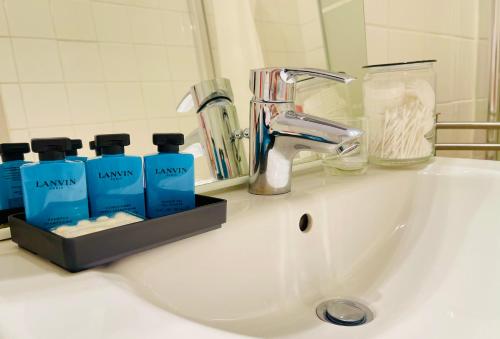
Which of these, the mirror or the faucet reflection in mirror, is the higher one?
the mirror

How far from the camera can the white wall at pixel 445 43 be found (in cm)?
88

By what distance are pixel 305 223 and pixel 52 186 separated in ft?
1.04

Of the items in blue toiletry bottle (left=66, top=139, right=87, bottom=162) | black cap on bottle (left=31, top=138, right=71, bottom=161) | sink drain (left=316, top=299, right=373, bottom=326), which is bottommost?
sink drain (left=316, top=299, right=373, bottom=326)

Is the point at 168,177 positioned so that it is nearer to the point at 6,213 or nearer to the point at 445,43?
the point at 6,213

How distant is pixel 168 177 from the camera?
388mm

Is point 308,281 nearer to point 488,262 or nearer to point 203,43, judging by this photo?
point 488,262

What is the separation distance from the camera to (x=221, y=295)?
1.34 ft

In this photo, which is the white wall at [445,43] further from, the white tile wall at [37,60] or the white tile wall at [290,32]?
the white tile wall at [37,60]

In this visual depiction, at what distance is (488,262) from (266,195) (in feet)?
0.99

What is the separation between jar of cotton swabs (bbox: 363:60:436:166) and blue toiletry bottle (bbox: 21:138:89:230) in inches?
19.4

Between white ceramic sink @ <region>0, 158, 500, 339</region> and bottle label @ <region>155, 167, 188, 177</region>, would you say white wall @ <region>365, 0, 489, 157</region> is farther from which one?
bottle label @ <region>155, 167, 188, 177</region>

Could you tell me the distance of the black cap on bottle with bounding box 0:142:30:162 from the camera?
15.3 inches

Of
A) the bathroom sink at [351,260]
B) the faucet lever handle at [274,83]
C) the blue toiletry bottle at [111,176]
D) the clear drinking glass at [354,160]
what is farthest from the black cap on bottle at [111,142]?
the clear drinking glass at [354,160]

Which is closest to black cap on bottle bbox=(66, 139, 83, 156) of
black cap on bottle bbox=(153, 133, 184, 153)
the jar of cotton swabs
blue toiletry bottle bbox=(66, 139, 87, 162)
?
blue toiletry bottle bbox=(66, 139, 87, 162)
